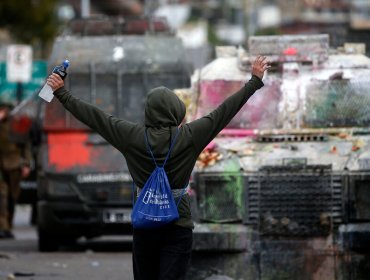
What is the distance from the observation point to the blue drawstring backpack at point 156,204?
8.59m

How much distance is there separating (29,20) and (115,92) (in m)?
28.3

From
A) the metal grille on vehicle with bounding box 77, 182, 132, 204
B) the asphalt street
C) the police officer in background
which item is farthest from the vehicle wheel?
the police officer in background

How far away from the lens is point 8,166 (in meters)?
20.9

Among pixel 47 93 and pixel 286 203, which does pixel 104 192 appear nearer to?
pixel 286 203

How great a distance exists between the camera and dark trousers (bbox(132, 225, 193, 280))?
8578 mm

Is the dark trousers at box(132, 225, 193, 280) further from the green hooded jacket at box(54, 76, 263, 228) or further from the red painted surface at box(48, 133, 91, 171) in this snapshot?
the red painted surface at box(48, 133, 91, 171)

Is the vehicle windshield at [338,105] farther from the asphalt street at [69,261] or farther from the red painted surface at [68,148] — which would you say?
the red painted surface at [68,148]

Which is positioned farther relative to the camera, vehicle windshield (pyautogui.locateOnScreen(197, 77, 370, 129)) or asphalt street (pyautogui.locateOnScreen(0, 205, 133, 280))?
asphalt street (pyautogui.locateOnScreen(0, 205, 133, 280))

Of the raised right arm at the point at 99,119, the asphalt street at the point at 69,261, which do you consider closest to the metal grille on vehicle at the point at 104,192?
the asphalt street at the point at 69,261

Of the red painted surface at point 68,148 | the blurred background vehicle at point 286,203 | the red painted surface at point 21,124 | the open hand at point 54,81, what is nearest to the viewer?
the open hand at point 54,81

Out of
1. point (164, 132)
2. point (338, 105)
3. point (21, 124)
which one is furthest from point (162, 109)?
point (21, 124)

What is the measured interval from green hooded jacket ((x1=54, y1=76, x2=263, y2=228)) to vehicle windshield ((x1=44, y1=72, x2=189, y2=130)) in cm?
896

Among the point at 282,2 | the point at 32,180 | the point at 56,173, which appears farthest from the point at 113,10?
the point at 282,2

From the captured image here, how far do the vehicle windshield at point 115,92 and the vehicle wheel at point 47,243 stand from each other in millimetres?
1471
